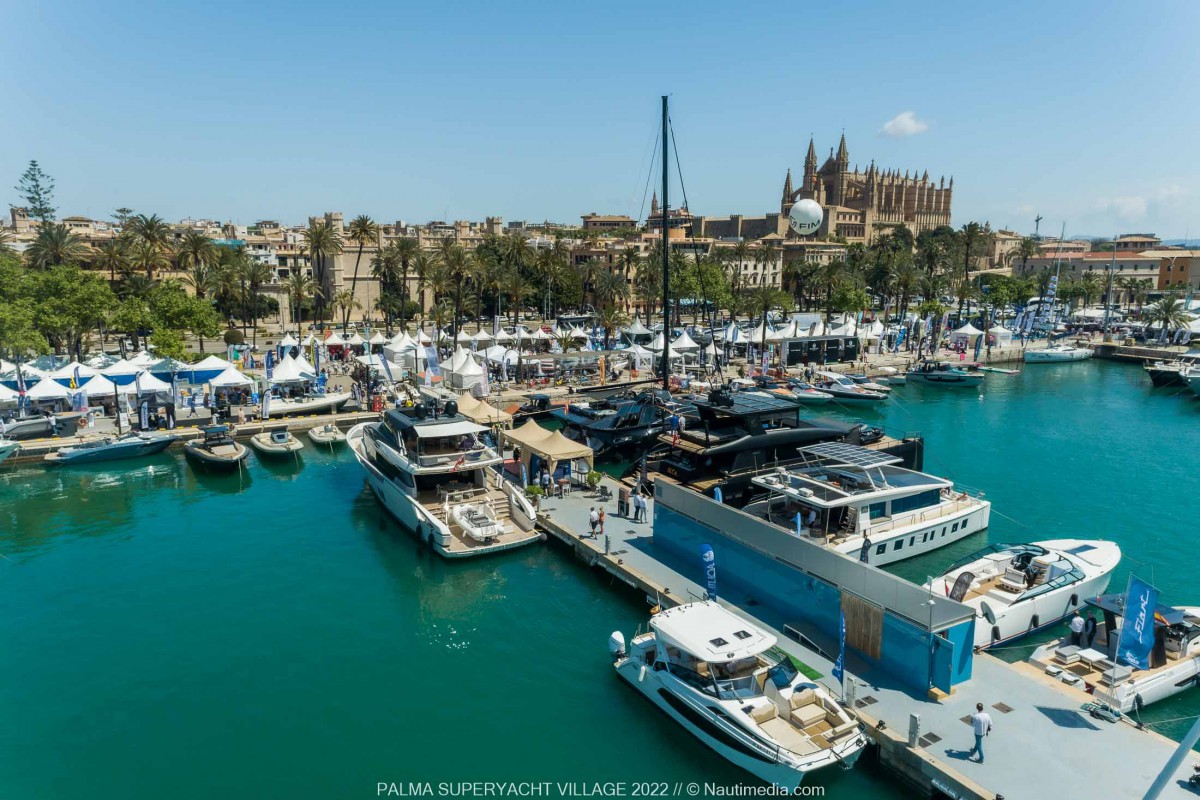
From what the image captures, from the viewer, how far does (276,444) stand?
39.6 m

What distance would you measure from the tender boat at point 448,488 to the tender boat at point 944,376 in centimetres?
4637

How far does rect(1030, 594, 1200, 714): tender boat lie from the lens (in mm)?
16781

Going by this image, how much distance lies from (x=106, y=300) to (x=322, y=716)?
1820 inches

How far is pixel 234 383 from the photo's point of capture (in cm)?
4550

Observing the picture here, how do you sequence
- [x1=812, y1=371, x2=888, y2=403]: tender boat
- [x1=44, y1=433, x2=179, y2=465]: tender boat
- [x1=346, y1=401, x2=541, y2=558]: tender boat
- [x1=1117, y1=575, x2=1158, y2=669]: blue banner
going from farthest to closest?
[x1=812, y1=371, x2=888, y2=403]: tender boat, [x1=44, y1=433, x2=179, y2=465]: tender boat, [x1=346, y1=401, x2=541, y2=558]: tender boat, [x1=1117, y1=575, x2=1158, y2=669]: blue banner

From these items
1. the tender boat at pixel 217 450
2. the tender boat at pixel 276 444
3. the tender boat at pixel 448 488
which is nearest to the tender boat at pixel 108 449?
the tender boat at pixel 217 450

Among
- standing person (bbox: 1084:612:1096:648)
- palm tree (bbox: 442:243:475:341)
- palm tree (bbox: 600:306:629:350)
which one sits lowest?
standing person (bbox: 1084:612:1096:648)

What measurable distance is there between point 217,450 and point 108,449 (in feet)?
18.7

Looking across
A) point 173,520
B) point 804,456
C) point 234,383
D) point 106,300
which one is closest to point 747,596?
point 804,456

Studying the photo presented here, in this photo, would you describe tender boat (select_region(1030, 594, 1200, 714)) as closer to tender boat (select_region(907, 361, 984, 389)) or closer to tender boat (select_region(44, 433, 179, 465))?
tender boat (select_region(44, 433, 179, 465))

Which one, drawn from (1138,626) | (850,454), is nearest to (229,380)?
(850,454)

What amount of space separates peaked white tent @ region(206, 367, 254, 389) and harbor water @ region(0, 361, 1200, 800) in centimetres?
811

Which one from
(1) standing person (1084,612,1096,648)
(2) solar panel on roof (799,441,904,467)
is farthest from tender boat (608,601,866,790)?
(2) solar panel on roof (799,441,904,467)

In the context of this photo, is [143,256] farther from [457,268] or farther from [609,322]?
[609,322]
